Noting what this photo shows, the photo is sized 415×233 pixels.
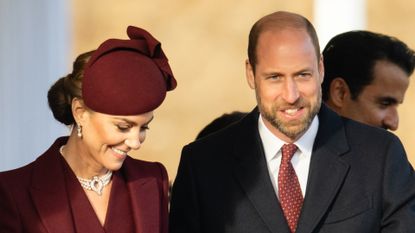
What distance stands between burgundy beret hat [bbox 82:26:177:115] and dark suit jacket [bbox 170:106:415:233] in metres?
0.43

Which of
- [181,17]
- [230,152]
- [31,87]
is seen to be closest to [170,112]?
[181,17]

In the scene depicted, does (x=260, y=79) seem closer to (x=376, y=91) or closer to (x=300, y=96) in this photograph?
(x=300, y=96)

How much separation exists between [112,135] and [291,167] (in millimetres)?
642

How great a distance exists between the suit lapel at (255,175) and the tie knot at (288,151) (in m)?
0.08

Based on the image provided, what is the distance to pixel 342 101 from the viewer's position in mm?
4539

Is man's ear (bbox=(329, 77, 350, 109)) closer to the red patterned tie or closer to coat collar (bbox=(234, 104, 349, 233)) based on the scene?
coat collar (bbox=(234, 104, 349, 233))

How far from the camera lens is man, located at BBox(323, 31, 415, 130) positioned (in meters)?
4.52

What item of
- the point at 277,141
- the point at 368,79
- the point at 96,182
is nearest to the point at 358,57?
the point at 368,79

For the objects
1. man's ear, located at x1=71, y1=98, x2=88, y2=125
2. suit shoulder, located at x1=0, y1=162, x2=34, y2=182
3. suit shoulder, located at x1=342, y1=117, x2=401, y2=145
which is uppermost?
man's ear, located at x1=71, y1=98, x2=88, y2=125

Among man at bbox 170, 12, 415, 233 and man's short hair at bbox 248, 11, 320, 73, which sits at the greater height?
man's short hair at bbox 248, 11, 320, 73

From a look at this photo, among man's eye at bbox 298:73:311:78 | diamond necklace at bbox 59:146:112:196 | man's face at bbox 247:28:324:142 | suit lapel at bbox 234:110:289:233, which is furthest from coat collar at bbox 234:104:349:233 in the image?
diamond necklace at bbox 59:146:112:196

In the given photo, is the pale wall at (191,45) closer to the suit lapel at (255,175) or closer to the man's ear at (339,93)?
the man's ear at (339,93)

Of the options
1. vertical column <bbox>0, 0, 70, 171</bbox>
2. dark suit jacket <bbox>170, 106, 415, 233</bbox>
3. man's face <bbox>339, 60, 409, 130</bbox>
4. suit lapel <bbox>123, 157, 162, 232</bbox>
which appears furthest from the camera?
vertical column <bbox>0, 0, 70, 171</bbox>

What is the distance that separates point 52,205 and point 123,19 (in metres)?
5.42
